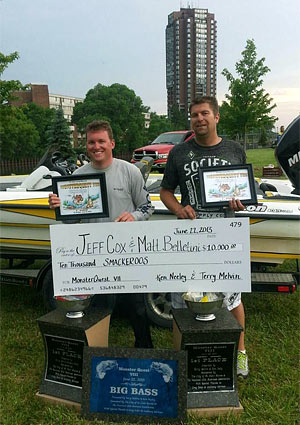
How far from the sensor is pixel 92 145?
2453 mm

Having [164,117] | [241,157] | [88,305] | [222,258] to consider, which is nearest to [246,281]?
[222,258]

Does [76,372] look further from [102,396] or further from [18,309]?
[18,309]

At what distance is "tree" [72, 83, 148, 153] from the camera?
39594mm

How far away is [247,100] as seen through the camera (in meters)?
20.0

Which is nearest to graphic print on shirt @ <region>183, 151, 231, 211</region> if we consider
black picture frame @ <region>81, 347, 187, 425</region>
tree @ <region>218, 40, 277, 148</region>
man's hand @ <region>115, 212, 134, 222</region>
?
man's hand @ <region>115, 212, 134, 222</region>

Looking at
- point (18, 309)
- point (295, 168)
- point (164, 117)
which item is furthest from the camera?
point (164, 117)

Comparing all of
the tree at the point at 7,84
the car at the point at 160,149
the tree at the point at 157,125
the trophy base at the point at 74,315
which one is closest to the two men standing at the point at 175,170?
the trophy base at the point at 74,315

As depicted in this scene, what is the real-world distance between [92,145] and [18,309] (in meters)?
2.39

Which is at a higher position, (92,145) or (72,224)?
(92,145)

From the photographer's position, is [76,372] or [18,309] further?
[18,309]

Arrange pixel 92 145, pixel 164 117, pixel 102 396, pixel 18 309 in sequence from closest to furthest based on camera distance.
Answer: pixel 102 396 → pixel 92 145 → pixel 18 309 → pixel 164 117

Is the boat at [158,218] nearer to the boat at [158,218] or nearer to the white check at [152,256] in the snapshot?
the boat at [158,218]

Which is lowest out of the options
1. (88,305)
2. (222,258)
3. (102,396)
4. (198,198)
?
(102,396)

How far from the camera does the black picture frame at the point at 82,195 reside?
2400 mm
